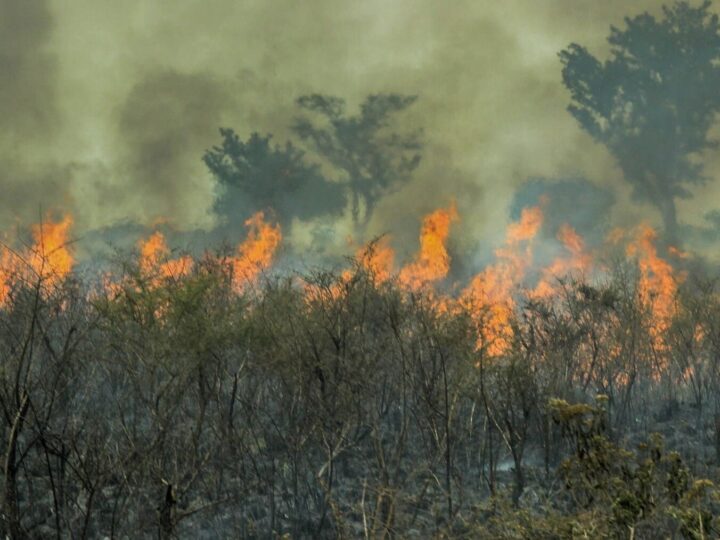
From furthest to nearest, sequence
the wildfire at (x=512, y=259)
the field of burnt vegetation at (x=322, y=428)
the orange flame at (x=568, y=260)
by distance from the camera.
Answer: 1. the wildfire at (x=512, y=259)
2. the orange flame at (x=568, y=260)
3. the field of burnt vegetation at (x=322, y=428)

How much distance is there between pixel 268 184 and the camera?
1890 inches

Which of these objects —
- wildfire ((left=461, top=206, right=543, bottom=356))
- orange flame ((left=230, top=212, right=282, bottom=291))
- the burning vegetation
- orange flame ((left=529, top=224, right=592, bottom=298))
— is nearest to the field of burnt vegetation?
the burning vegetation

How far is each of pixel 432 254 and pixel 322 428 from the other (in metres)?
36.4

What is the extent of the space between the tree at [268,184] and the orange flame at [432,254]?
19.6 feet

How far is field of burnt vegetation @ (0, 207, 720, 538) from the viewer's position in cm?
558

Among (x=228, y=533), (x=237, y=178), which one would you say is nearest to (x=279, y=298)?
(x=228, y=533)

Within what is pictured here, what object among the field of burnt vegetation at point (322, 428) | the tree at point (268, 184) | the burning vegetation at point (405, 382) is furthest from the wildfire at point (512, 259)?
the field of burnt vegetation at point (322, 428)

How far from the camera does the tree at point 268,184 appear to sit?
4803cm

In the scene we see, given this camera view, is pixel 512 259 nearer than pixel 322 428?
No

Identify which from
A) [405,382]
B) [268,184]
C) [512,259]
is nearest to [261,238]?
[268,184]

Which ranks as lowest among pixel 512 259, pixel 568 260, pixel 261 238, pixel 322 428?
pixel 322 428

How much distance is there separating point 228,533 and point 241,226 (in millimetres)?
38579

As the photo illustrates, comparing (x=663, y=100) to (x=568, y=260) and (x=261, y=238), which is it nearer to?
(x=568, y=260)

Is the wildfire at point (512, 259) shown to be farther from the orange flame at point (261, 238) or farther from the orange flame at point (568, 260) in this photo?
the orange flame at point (261, 238)
